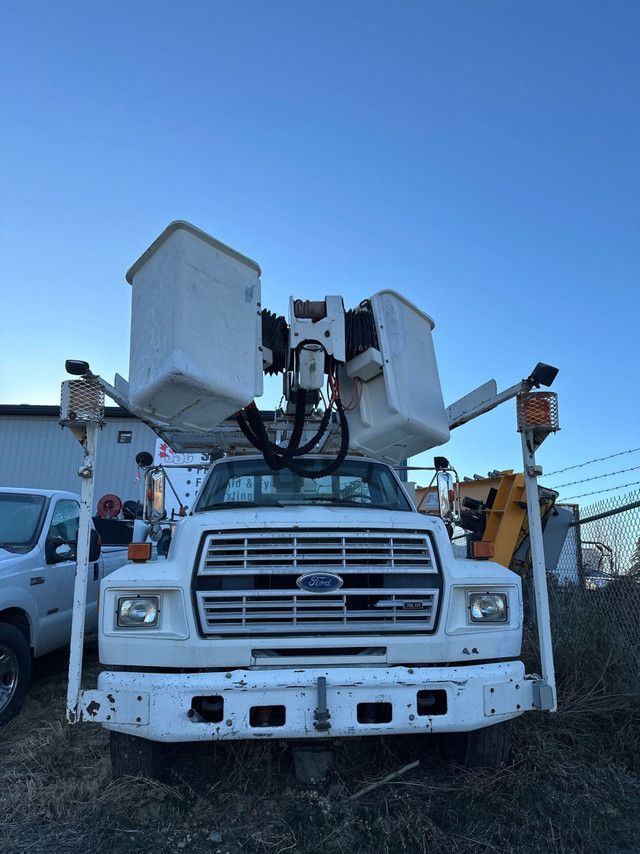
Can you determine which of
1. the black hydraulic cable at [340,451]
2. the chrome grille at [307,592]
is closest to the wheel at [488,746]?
the chrome grille at [307,592]

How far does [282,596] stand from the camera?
10.7ft

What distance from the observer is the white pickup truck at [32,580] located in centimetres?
466

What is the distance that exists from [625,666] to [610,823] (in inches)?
70.6

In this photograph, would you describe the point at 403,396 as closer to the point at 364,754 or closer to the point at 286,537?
the point at 286,537

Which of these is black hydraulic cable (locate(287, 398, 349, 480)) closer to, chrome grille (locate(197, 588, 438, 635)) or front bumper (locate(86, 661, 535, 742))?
chrome grille (locate(197, 588, 438, 635))

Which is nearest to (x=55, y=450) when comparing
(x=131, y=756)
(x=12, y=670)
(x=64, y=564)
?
(x=64, y=564)

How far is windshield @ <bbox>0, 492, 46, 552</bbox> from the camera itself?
530 cm

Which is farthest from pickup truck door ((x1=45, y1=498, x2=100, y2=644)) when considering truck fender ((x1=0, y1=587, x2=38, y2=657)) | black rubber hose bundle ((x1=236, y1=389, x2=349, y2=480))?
black rubber hose bundle ((x1=236, y1=389, x2=349, y2=480))

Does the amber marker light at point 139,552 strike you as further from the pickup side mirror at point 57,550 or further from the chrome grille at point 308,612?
the pickup side mirror at point 57,550

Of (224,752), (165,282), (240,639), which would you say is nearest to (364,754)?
(224,752)

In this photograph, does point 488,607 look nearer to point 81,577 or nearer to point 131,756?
point 131,756

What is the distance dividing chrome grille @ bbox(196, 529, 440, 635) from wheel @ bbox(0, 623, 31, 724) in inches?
92.2

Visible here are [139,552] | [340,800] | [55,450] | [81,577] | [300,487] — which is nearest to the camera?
[340,800]

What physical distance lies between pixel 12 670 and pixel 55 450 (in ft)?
42.5
